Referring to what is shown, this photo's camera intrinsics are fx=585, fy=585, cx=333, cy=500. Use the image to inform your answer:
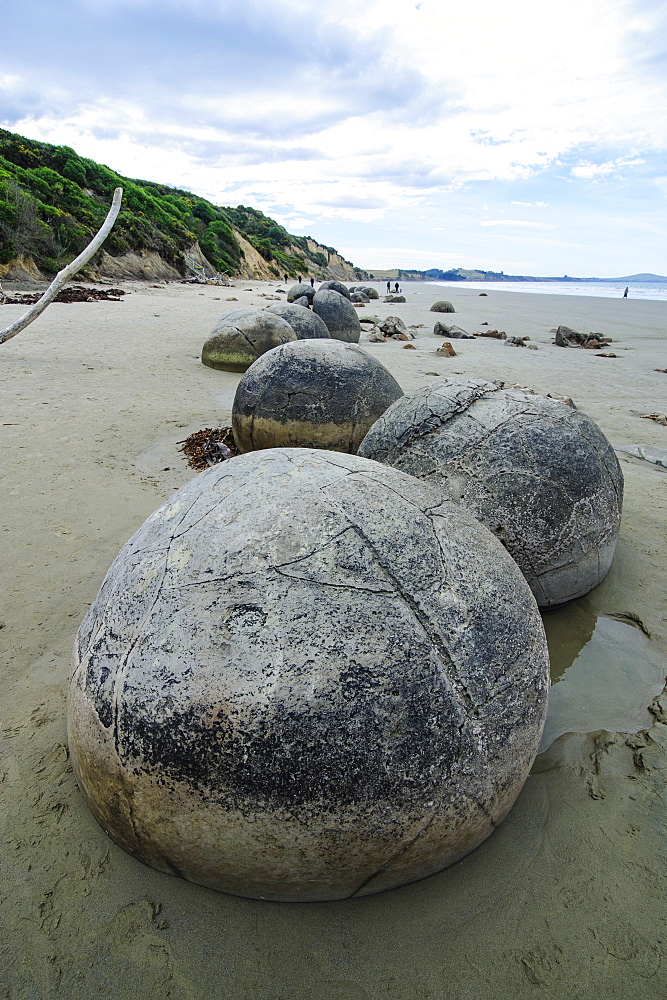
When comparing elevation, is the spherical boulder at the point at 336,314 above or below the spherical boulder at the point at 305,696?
above

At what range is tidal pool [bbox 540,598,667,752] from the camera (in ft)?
8.95

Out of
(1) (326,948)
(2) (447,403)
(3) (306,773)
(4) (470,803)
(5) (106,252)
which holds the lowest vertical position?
(1) (326,948)

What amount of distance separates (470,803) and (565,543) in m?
1.90

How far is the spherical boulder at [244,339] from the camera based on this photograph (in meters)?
10.0

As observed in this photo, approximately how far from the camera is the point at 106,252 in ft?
86.7

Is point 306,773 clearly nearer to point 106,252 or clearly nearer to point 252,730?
point 252,730

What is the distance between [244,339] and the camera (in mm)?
10016

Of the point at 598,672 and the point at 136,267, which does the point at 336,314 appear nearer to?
the point at 598,672

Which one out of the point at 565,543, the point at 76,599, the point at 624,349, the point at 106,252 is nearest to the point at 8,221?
the point at 106,252

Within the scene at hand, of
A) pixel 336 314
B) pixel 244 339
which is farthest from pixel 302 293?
pixel 244 339

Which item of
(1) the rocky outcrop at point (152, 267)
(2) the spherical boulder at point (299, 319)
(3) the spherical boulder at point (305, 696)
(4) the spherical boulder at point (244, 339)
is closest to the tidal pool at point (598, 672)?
(3) the spherical boulder at point (305, 696)

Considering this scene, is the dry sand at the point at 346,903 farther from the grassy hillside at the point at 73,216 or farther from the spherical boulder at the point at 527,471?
the grassy hillside at the point at 73,216

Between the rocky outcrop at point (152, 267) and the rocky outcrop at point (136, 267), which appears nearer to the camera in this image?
the rocky outcrop at point (152, 267)

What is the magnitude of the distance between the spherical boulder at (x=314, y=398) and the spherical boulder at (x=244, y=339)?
4548 millimetres
